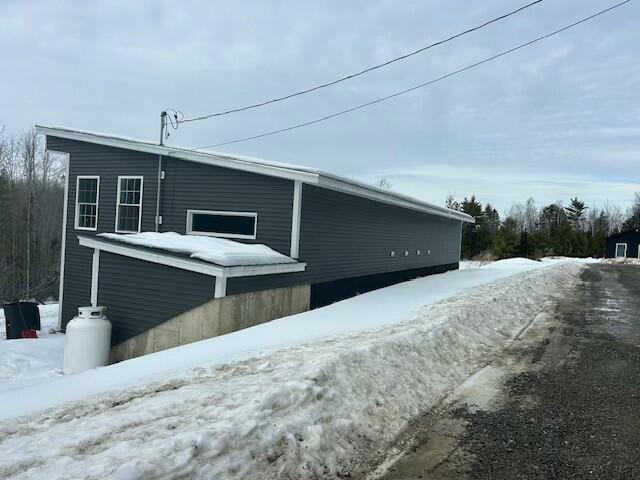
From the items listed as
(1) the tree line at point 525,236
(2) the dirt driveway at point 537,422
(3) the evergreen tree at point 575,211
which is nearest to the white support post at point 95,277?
(2) the dirt driveway at point 537,422

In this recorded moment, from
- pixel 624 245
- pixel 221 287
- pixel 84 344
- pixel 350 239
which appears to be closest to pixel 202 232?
pixel 221 287

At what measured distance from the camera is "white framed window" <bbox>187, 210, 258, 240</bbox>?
11.1m

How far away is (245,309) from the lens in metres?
9.12

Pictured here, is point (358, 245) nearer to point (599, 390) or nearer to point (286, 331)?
point (286, 331)

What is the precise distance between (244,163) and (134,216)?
3.96 m

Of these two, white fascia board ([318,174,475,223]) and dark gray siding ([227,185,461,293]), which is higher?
white fascia board ([318,174,475,223])

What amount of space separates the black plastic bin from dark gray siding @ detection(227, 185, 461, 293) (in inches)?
285

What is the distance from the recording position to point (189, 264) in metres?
8.78

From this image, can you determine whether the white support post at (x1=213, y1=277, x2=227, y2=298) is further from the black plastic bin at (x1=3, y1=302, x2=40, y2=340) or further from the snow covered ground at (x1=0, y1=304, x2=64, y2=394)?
the black plastic bin at (x1=3, y1=302, x2=40, y2=340)

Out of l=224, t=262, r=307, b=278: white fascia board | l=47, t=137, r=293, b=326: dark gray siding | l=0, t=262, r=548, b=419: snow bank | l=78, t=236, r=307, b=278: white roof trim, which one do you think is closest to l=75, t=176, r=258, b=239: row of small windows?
l=47, t=137, r=293, b=326: dark gray siding

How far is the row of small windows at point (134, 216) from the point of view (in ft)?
37.1

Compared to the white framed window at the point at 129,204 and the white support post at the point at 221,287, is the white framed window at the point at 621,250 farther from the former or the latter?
the white support post at the point at 221,287

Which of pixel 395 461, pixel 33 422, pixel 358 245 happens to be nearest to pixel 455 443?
pixel 395 461

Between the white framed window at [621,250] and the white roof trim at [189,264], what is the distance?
1873 inches
